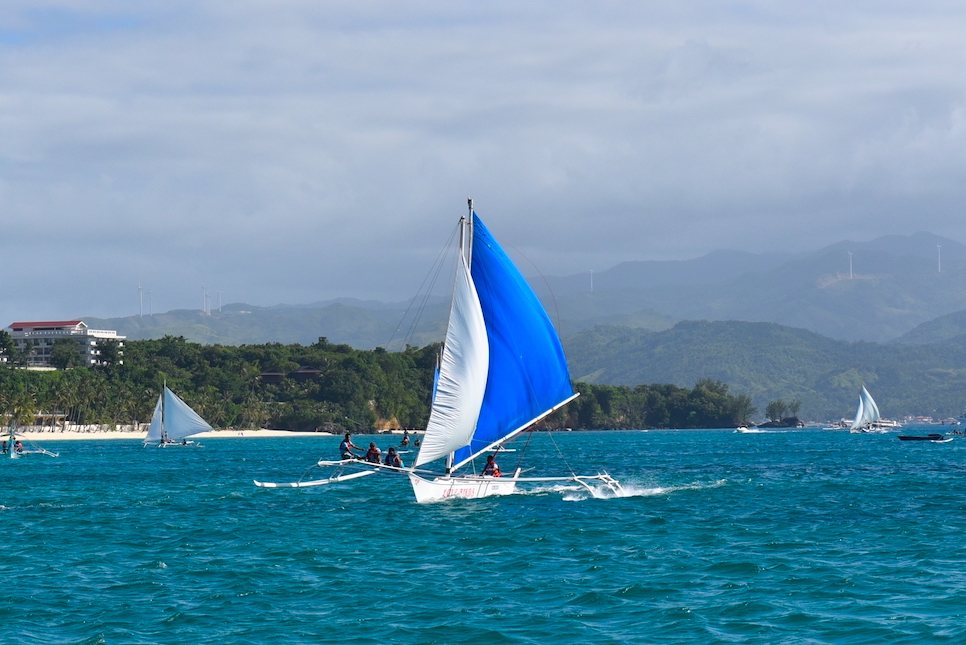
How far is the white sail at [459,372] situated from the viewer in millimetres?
48594

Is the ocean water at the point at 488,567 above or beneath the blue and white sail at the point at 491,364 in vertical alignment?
beneath

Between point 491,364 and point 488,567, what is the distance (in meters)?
16.0

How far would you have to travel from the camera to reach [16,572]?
34906 mm

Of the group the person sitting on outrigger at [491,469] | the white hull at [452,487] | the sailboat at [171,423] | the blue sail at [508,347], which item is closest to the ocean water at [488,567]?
the white hull at [452,487]

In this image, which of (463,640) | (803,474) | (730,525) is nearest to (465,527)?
(730,525)

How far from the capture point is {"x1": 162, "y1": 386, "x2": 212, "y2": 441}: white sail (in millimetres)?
162750

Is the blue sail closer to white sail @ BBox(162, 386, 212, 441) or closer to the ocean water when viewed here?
the ocean water

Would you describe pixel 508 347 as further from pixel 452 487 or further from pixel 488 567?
pixel 488 567

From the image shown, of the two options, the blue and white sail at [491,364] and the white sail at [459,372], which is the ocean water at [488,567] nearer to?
the white sail at [459,372]

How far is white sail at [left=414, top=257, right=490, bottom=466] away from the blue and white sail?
0.13 ft

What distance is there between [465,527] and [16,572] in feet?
52.1

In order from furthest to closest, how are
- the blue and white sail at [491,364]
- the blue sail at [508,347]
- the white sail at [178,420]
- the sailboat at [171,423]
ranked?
the white sail at [178,420], the sailboat at [171,423], the blue sail at [508,347], the blue and white sail at [491,364]

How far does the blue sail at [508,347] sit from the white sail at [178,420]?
118312 mm

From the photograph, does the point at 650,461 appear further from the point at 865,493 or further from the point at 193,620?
the point at 193,620
